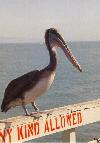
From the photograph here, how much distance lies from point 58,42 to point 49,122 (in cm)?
180

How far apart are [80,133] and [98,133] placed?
1.62 metres

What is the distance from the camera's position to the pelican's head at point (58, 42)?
392 inches

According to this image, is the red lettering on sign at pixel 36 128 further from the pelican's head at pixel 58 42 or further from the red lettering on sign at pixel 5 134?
the pelican's head at pixel 58 42

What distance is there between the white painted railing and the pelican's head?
1364 millimetres

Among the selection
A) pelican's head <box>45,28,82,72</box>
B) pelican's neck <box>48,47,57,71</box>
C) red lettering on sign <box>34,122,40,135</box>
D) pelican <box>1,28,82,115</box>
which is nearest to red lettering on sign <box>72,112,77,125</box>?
red lettering on sign <box>34,122,40,135</box>

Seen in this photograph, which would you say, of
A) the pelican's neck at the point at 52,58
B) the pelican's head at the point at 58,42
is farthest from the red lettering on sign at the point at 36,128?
the pelican's head at the point at 58,42

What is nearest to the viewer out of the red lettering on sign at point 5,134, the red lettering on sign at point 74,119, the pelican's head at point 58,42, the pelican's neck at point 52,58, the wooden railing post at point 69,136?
the red lettering on sign at point 5,134

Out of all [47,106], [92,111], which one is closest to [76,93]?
[47,106]

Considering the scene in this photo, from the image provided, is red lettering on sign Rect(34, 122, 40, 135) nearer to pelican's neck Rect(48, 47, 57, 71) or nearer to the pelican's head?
pelican's neck Rect(48, 47, 57, 71)

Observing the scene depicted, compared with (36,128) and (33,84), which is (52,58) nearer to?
(33,84)

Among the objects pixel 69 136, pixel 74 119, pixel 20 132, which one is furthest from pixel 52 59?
pixel 69 136

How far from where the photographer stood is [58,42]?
1005 cm

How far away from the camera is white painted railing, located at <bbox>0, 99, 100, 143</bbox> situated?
9.42 meters

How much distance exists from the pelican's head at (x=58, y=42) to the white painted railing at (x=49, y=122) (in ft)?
4.47
